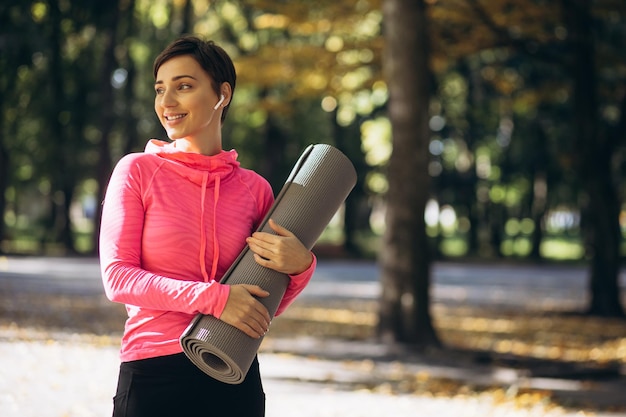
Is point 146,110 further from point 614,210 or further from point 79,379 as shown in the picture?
point 79,379

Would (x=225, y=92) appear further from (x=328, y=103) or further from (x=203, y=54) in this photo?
(x=328, y=103)

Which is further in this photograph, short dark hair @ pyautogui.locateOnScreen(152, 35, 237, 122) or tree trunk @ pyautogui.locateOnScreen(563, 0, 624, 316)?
tree trunk @ pyautogui.locateOnScreen(563, 0, 624, 316)

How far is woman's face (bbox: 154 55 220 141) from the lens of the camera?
254 cm

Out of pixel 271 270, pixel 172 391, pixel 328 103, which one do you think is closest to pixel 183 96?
pixel 271 270

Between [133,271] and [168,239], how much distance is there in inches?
4.6

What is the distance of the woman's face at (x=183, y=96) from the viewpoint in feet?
8.35

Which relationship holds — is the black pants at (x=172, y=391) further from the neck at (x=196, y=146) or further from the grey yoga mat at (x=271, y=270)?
the neck at (x=196, y=146)

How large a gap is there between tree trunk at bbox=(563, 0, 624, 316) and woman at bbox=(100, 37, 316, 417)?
1618 cm

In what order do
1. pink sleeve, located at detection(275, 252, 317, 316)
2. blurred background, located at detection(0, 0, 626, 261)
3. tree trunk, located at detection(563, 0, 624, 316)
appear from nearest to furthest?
pink sleeve, located at detection(275, 252, 317, 316) < tree trunk, located at detection(563, 0, 624, 316) < blurred background, located at detection(0, 0, 626, 261)

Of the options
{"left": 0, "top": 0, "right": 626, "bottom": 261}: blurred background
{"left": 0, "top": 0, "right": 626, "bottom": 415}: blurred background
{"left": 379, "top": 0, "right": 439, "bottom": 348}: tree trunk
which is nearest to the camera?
{"left": 379, "top": 0, "right": 439, "bottom": 348}: tree trunk

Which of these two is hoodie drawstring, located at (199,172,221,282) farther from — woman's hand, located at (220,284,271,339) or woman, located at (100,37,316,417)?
woman's hand, located at (220,284,271,339)

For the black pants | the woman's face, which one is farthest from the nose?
the black pants

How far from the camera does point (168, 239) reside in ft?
8.02

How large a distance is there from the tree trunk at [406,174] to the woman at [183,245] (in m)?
10.2
